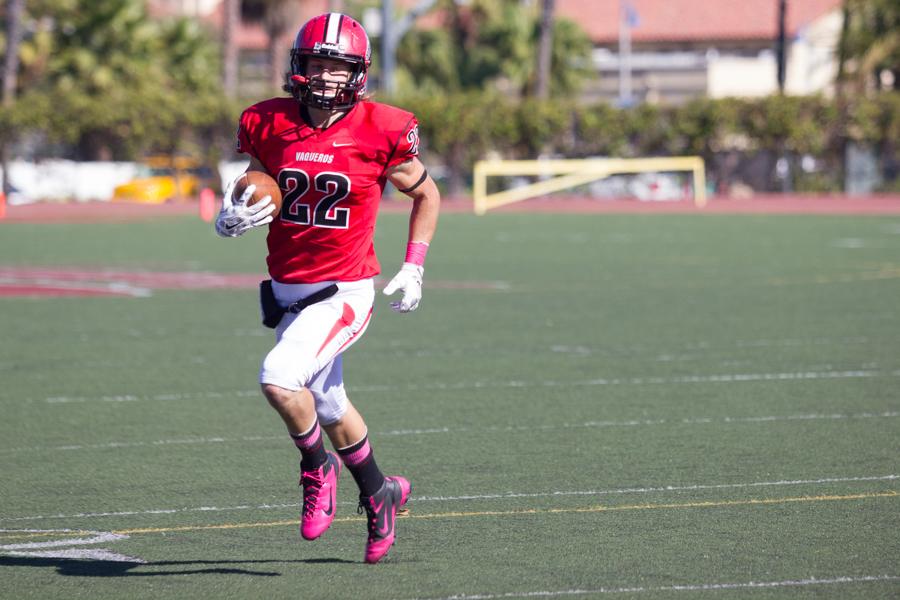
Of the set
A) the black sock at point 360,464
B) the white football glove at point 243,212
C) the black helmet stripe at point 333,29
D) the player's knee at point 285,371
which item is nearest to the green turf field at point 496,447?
the black sock at point 360,464

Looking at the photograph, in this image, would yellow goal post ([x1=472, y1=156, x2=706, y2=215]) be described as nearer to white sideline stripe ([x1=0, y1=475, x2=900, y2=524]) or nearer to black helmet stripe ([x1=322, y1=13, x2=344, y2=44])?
white sideline stripe ([x1=0, y1=475, x2=900, y2=524])

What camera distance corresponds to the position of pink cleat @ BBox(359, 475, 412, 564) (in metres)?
5.98

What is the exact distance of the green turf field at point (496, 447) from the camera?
5.86 metres

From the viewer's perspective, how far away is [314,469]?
6.12 meters

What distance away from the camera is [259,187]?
594cm

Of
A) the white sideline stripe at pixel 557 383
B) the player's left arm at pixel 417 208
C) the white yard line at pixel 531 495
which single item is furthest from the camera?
the white sideline stripe at pixel 557 383

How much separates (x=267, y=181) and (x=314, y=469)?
3.72ft

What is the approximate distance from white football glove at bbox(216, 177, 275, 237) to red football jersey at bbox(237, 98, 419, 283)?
22 centimetres

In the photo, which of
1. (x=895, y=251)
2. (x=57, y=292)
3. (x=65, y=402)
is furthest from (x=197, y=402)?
(x=895, y=251)

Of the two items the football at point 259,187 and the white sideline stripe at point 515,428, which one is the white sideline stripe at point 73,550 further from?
the white sideline stripe at point 515,428

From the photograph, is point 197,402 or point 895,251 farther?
point 895,251

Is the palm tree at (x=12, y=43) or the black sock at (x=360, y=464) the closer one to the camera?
the black sock at (x=360, y=464)

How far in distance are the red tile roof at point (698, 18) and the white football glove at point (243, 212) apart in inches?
2782

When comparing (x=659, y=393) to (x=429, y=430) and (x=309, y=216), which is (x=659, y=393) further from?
(x=309, y=216)
